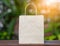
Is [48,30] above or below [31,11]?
below

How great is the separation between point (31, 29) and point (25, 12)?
5.7 inches

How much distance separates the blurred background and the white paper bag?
2.6 inches

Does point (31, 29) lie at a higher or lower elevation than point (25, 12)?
lower

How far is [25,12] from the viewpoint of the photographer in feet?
3.33

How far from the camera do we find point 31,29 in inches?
37.2

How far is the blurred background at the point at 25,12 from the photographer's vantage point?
1.01 meters

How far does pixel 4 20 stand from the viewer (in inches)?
40.6

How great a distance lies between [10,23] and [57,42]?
1.18 ft

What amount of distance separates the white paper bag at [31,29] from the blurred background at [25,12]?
0.22 feet

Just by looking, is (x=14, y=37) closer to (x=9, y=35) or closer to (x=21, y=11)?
(x=9, y=35)

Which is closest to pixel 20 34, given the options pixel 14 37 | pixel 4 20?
pixel 14 37

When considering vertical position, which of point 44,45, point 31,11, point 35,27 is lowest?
point 44,45

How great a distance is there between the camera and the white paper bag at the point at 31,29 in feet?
3.09

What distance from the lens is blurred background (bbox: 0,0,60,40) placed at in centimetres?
101
